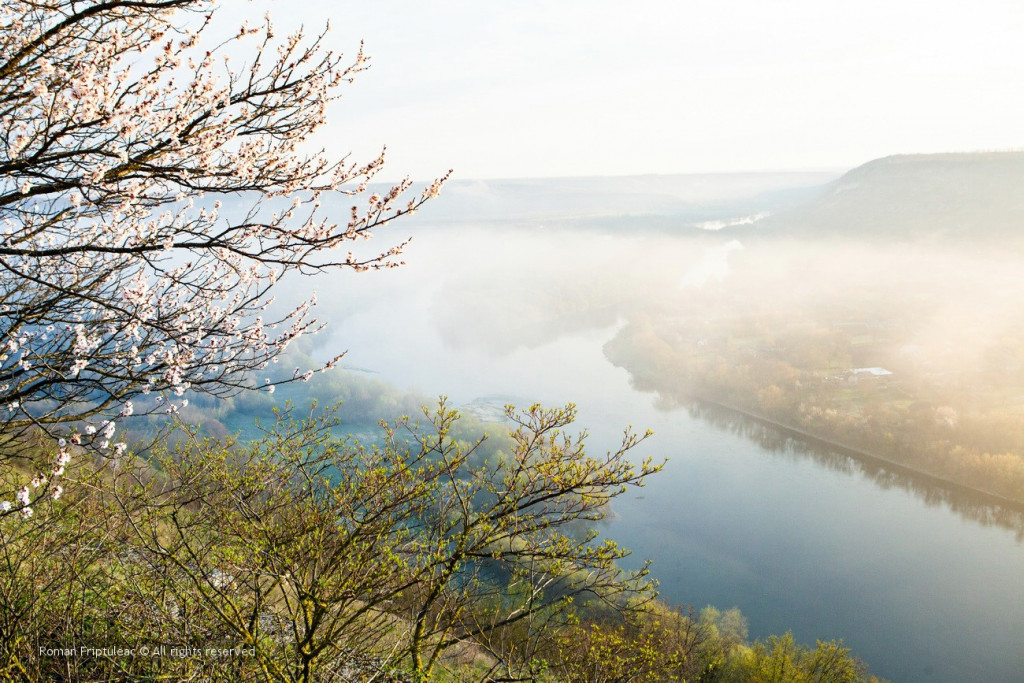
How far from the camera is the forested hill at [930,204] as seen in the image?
52.0m

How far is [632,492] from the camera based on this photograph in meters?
22.1

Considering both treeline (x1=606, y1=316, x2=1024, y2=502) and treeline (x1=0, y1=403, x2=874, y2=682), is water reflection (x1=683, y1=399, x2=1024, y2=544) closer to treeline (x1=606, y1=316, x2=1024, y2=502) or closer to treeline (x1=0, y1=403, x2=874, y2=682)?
treeline (x1=606, y1=316, x2=1024, y2=502)

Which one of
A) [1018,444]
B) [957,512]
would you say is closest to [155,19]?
[957,512]

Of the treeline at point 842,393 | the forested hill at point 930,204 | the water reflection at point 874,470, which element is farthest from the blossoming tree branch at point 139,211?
the forested hill at point 930,204

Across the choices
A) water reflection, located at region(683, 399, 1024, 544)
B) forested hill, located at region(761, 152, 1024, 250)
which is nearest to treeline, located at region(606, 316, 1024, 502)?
water reflection, located at region(683, 399, 1024, 544)

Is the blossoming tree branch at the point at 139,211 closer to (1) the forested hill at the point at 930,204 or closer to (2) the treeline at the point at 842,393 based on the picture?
(2) the treeline at the point at 842,393

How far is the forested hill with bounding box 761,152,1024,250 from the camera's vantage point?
52.0 metres

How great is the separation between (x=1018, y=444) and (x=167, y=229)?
102 feet

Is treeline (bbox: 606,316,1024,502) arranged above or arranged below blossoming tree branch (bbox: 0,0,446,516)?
below

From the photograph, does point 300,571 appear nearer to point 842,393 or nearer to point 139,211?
point 139,211

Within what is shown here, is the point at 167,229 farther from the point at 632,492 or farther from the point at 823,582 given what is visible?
the point at 632,492

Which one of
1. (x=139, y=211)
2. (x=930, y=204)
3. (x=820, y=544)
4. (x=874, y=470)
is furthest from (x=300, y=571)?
(x=930, y=204)

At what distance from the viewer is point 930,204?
5822cm

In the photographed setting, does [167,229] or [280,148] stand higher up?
[280,148]
